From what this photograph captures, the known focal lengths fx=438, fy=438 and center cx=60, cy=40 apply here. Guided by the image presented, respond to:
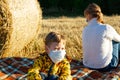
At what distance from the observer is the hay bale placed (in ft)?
24.7

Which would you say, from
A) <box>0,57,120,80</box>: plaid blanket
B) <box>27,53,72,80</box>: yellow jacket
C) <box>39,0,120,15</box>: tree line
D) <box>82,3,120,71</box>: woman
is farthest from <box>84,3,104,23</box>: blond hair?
<box>39,0,120,15</box>: tree line

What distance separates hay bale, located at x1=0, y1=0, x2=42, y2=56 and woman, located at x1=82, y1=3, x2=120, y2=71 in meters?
1.58

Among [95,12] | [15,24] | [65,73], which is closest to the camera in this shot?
[65,73]

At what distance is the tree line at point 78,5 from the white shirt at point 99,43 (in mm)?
18354

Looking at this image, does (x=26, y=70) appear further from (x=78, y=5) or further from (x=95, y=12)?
(x=78, y=5)

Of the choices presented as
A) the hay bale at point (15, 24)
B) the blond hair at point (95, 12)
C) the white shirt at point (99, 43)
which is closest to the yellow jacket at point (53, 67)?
the white shirt at point (99, 43)

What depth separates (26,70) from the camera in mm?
6492

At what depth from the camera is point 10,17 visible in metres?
7.53

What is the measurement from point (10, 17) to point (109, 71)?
6.84 feet

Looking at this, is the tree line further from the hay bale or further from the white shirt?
the white shirt

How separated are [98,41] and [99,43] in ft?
0.11

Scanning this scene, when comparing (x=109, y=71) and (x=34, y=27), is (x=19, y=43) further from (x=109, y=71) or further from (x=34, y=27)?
(x=109, y=71)

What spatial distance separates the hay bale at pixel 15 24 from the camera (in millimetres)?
7531

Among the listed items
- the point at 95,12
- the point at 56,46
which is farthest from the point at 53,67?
the point at 95,12
